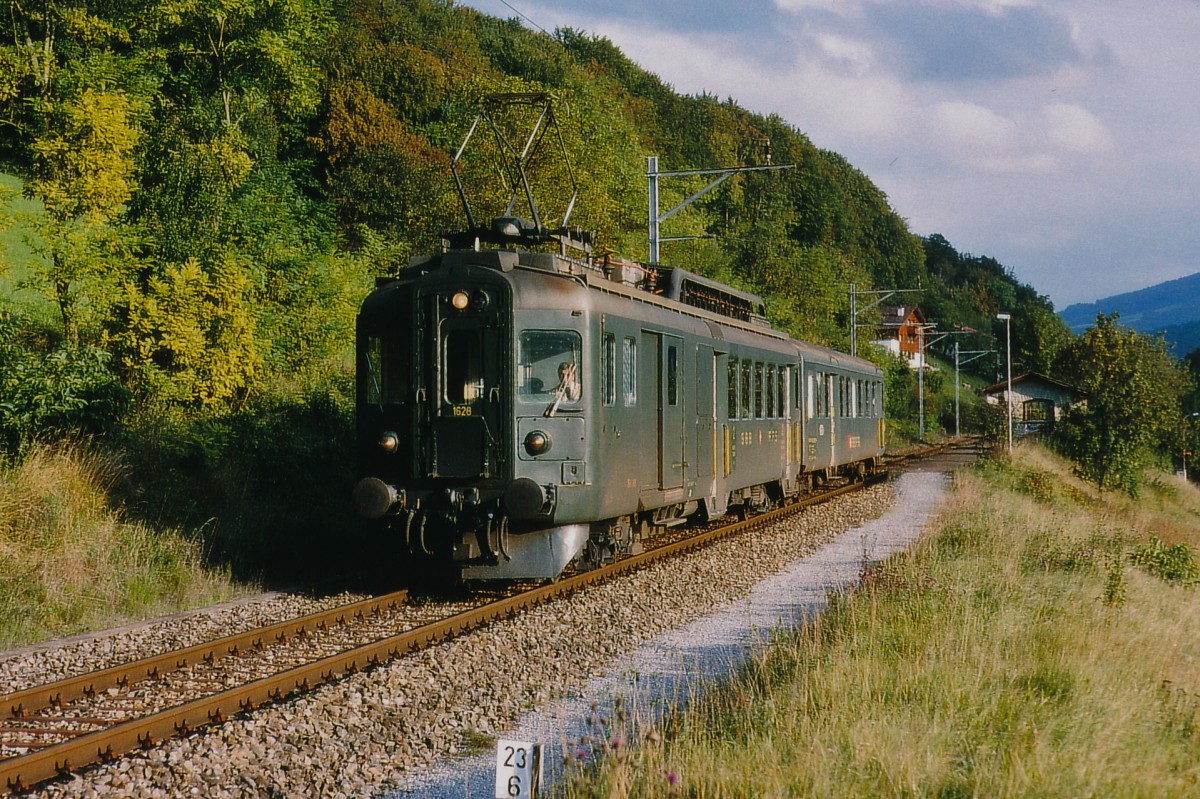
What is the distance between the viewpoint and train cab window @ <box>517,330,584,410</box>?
35.4ft

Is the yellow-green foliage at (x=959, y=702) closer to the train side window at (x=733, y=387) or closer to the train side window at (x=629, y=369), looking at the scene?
the train side window at (x=629, y=369)

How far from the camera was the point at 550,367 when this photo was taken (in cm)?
1088

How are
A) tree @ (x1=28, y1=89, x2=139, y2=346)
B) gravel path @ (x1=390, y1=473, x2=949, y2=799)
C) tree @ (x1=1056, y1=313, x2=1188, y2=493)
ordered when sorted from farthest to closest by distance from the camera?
tree @ (x1=1056, y1=313, x2=1188, y2=493) < tree @ (x1=28, y1=89, x2=139, y2=346) < gravel path @ (x1=390, y1=473, x2=949, y2=799)

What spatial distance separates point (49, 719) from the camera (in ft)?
23.3

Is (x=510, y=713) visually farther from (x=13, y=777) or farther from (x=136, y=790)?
(x=13, y=777)

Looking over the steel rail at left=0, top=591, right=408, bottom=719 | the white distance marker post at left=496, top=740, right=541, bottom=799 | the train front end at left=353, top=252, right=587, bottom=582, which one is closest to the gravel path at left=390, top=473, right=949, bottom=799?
the white distance marker post at left=496, top=740, right=541, bottom=799

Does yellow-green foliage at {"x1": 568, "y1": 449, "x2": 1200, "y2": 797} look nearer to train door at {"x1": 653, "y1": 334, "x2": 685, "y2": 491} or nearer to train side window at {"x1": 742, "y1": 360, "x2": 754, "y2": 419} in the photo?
train door at {"x1": 653, "y1": 334, "x2": 685, "y2": 491}

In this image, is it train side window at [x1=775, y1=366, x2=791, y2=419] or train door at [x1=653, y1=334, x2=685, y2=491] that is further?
train side window at [x1=775, y1=366, x2=791, y2=419]

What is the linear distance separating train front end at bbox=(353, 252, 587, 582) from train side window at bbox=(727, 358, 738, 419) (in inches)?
208

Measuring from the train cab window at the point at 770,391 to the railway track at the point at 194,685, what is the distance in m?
8.33

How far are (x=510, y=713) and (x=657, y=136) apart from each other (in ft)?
195

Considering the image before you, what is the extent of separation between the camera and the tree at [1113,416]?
29.2m

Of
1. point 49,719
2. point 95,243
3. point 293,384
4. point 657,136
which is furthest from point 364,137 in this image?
point 49,719

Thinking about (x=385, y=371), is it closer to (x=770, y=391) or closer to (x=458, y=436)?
(x=458, y=436)
